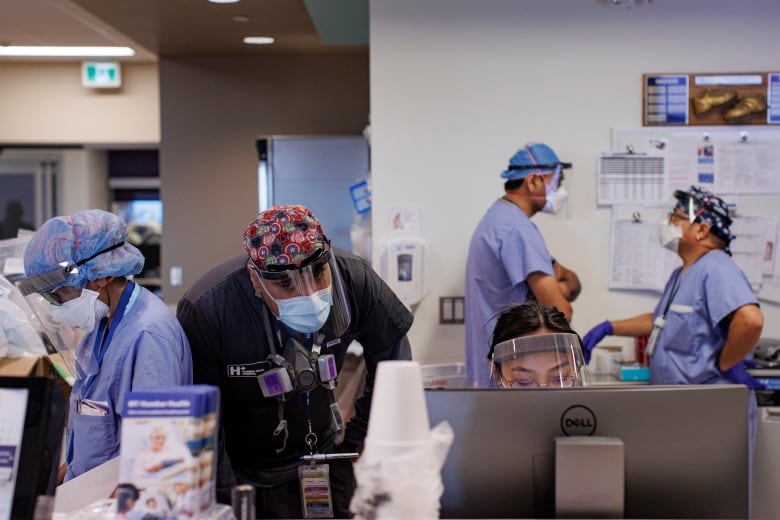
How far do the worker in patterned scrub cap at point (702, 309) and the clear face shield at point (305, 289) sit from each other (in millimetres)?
1688

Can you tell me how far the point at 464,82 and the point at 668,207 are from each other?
3.48ft

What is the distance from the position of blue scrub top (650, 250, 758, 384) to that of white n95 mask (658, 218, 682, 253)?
0.17 metres

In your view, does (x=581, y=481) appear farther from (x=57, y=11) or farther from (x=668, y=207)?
(x=57, y=11)

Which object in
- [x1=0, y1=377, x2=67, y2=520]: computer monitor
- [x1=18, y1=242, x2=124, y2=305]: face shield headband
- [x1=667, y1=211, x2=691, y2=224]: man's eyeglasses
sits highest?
[x1=667, y1=211, x2=691, y2=224]: man's eyeglasses

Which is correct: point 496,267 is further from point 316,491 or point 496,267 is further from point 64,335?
point 64,335

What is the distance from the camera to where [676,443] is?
1.38 m

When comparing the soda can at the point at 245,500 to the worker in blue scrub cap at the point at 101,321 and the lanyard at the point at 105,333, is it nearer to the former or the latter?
the worker in blue scrub cap at the point at 101,321

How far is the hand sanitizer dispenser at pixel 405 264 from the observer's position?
385cm

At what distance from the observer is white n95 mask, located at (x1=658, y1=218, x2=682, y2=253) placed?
3.51 meters

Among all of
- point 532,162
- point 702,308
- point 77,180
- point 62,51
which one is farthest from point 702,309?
point 77,180

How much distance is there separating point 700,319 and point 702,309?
0.04 metres

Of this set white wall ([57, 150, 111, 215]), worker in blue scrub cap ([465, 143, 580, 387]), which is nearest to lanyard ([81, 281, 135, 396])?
worker in blue scrub cap ([465, 143, 580, 387])

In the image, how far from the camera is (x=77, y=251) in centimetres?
205

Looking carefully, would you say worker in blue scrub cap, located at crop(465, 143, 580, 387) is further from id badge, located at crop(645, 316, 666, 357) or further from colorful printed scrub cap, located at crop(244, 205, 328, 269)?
colorful printed scrub cap, located at crop(244, 205, 328, 269)
